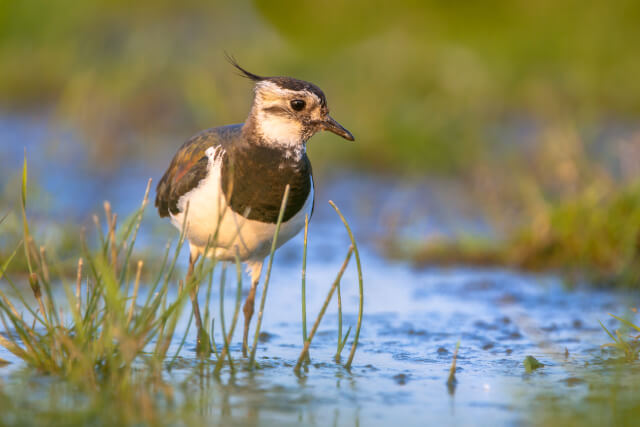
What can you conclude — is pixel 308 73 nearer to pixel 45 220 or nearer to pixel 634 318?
pixel 45 220

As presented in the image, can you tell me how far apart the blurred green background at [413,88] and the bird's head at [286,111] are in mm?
2680

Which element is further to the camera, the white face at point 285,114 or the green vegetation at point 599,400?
the white face at point 285,114

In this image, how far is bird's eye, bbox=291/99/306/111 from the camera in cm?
466

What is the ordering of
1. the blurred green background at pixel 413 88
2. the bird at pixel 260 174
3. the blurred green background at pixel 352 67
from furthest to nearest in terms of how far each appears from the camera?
the blurred green background at pixel 352 67 → the blurred green background at pixel 413 88 → the bird at pixel 260 174

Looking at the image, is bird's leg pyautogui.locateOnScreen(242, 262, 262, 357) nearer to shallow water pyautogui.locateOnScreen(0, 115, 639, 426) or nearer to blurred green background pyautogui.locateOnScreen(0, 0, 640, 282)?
shallow water pyautogui.locateOnScreen(0, 115, 639, 426)

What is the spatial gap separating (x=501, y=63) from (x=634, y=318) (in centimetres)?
830

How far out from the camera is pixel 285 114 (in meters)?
4.66

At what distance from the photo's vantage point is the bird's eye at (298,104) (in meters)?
4.66

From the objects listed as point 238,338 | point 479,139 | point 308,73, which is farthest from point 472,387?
point 308,73

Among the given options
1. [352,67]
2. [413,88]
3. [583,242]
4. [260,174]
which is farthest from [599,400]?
[352,67]

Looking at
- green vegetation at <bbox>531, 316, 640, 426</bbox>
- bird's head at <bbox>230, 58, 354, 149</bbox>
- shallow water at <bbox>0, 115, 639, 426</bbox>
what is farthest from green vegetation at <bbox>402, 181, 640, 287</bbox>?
bird's head at <bbox>230, 58, 354, 149</bbox>

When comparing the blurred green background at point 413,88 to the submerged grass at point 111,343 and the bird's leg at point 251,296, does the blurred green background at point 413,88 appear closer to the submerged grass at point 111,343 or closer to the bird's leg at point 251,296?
the bird's leg at point 251,296

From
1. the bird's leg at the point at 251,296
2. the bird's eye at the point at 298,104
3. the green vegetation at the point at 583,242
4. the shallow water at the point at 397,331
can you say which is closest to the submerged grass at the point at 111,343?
the shallow water at the point at 397,331

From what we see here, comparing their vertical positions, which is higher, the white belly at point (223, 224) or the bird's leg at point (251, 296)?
the white belly at point (223, 224)
